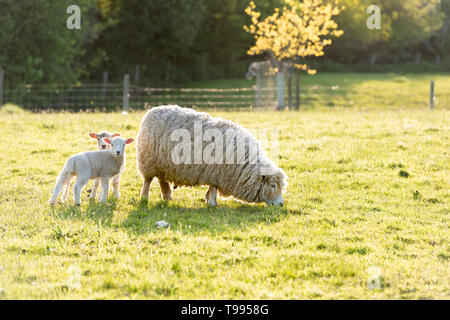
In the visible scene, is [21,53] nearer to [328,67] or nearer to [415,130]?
[415,130]

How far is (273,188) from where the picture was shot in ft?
28.1

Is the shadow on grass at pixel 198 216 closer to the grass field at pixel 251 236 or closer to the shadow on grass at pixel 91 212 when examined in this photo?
the grass field at pixel 251 236

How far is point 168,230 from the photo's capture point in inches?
274

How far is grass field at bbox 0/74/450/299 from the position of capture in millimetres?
5277

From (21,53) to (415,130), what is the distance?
69.5ft

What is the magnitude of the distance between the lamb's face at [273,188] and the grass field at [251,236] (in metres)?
0.14

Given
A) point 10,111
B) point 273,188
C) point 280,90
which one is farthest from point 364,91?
point 273,188

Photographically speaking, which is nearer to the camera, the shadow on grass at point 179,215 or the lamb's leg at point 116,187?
the shadow on grass at point 179,215

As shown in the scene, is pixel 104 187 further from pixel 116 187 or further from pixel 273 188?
pixel 273 188

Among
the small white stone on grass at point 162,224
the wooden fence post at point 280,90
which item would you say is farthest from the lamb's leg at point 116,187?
the wooden fence post at point 280,90

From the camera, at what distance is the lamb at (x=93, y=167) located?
26.5 feet

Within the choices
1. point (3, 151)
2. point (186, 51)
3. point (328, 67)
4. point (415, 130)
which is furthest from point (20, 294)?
point (328, 67)

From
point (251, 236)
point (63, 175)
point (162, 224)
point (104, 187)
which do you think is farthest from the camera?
point (104, 187)

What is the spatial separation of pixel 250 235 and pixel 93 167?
A: 2.83 metres
